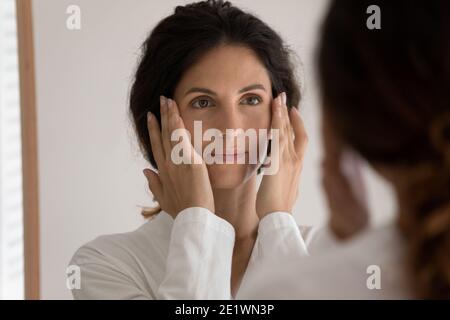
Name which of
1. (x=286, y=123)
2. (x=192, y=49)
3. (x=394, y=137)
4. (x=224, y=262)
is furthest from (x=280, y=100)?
(x=394, y=137)

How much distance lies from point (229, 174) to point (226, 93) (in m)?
0.12

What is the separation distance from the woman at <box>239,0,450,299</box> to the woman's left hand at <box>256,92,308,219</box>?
327 mm

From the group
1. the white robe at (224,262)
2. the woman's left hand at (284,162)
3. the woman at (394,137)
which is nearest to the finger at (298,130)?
the woman's left hand at (284,162)

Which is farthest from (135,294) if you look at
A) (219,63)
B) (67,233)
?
(219,63)

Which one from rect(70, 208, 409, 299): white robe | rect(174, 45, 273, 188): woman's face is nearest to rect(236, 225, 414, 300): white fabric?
rect(70, 208, 409, 299): white robe

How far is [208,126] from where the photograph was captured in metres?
0.88

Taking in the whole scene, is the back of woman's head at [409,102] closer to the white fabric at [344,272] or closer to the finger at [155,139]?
the white fabric at [344,272]

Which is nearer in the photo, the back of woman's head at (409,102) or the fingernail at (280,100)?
the back of woman's head at (409,102)

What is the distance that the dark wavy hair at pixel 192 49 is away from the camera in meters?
0.87

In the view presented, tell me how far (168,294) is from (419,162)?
0.38 metres

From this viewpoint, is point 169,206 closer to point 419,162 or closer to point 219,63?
point 219,63

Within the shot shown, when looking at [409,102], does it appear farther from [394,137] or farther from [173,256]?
[173,256]
